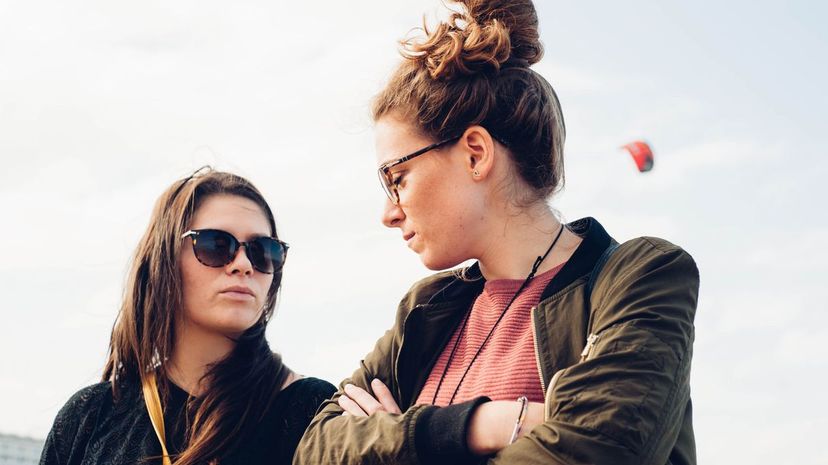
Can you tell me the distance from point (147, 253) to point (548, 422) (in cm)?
279

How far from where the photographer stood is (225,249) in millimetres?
4965

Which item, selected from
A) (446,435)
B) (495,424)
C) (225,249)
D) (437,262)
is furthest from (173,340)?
(495,424)

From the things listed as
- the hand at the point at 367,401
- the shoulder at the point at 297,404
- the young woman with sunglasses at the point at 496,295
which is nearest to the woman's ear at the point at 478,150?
the young woman with sunglasses at the point at 496,295

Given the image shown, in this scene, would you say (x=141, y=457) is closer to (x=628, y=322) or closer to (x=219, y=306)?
(x=219, y=306)

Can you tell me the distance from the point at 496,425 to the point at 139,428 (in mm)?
2342

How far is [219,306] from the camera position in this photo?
4.93 m

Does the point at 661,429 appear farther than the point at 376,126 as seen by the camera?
No

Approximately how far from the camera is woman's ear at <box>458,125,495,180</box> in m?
3.63

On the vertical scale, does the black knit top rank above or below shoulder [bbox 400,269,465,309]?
below

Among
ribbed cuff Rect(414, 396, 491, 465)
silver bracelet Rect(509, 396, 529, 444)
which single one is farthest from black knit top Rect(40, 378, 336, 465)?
silver bracelet Rect(509, 396, 529, 444)

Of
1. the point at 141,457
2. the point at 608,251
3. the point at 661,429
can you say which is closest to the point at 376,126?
the point at 608,251

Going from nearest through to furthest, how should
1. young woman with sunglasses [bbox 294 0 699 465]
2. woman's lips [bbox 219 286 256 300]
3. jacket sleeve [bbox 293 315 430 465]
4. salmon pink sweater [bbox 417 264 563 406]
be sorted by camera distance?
young woman with sunglasses [bbox 294 0 699 465], jacket sleeve [bbox 293 315 430 465], salmon pink sweater [bbox 417 264 563 406], woman's lips [bbox 219 286 256 300]

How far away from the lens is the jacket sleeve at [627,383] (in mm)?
2904

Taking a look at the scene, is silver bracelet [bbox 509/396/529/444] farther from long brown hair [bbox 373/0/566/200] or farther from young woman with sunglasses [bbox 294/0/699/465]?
long brown hair [bbox 373/0/566/200]
